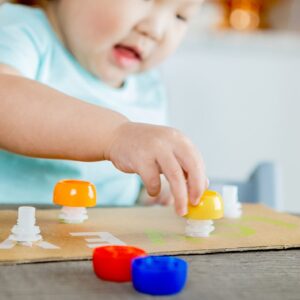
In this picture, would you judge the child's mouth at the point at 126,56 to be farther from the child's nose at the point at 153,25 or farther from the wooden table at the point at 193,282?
the wooden table at the point at 193,282

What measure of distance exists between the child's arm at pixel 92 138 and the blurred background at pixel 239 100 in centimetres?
92

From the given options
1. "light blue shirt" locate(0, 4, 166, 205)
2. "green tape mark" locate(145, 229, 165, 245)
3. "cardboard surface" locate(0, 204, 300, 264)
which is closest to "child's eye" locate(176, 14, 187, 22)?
"light blue shirt" locate(0, 4, 166, 205)

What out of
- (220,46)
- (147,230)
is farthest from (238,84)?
(147,230)

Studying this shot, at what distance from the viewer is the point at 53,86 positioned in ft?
2.98

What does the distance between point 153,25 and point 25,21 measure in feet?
0.61

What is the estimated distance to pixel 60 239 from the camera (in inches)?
19.3

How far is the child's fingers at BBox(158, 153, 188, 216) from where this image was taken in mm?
502

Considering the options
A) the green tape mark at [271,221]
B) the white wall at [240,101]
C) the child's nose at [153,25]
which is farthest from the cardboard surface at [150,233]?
the white wall at [240,101]

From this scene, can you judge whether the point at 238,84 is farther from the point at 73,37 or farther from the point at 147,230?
the point at 147,230

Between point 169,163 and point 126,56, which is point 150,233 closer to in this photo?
point 169,163

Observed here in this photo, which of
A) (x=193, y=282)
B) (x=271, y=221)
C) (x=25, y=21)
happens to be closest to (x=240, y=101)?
(x=25, y=21)

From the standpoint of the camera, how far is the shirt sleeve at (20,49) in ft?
2.62

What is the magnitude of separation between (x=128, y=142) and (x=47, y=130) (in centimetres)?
10

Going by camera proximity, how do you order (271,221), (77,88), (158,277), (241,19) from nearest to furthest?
(158,277), (271,221), (77,88), (241,19)
